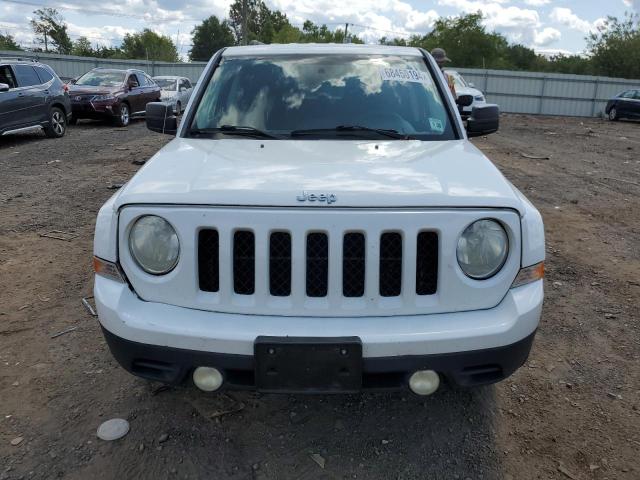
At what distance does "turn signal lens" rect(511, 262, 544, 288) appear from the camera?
7.32 ft

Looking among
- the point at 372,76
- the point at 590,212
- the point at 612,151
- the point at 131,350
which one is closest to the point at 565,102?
the point at 612,151

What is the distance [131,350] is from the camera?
2180 mm

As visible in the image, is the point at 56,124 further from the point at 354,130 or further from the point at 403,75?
the point at 354,130

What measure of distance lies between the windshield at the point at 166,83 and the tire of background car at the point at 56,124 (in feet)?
23.1

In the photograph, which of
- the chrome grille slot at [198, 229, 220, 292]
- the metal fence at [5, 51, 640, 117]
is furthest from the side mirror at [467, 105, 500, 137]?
the metal fence at [5, 51, 640, 117]

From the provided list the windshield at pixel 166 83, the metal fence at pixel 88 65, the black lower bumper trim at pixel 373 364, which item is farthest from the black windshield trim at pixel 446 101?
the metal fence at pixel 88 65

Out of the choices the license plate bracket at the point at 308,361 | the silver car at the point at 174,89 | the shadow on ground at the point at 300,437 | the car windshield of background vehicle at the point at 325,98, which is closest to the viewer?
the license plate bracket at the point at 308,361

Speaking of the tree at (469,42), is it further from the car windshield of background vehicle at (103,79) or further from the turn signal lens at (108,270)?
the turn signal lens at (108,270)

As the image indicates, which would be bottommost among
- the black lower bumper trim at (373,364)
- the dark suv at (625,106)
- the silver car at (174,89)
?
the dark suv at (625,106)

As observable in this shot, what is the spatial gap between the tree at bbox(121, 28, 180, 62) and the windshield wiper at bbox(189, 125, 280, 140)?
65965mm

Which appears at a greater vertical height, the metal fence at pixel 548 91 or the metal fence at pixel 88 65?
the metal fence at pixel 88 65

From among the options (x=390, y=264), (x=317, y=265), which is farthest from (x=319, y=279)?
(x=390, y=264)

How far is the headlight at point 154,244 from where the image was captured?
2.17 m

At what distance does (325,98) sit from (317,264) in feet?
5.21
